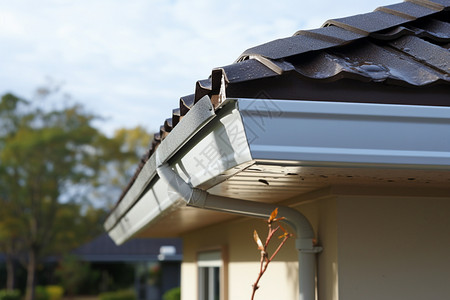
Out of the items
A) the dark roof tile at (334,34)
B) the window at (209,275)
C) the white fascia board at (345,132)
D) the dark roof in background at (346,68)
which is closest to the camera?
the white fascia board at (345,132)

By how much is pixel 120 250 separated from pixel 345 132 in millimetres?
30456

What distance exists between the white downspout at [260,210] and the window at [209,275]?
8.38 ft

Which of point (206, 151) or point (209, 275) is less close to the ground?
point (206, 151)

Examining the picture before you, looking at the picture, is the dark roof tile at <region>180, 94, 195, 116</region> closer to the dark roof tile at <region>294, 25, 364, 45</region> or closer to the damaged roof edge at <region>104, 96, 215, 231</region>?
the damaged roof edge at <region>104, 96, 215, 231</region>

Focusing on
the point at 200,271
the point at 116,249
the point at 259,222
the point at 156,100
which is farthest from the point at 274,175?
the point at 156,100

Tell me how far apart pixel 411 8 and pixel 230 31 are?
5.12 meters

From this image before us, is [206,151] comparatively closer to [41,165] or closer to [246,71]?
[246,71]

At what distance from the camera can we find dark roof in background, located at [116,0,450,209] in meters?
1.73

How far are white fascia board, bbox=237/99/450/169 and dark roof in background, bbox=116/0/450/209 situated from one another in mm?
101

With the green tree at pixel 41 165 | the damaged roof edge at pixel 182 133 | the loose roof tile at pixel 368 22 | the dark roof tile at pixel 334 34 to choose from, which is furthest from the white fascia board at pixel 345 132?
the green tree at pixel 41 165

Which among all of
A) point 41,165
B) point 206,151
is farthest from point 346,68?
point 41,165

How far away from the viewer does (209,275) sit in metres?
5.95

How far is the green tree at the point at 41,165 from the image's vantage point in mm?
26359

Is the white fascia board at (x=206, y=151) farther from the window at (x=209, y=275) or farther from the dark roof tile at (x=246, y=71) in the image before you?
the window at (x=209, y=275)
